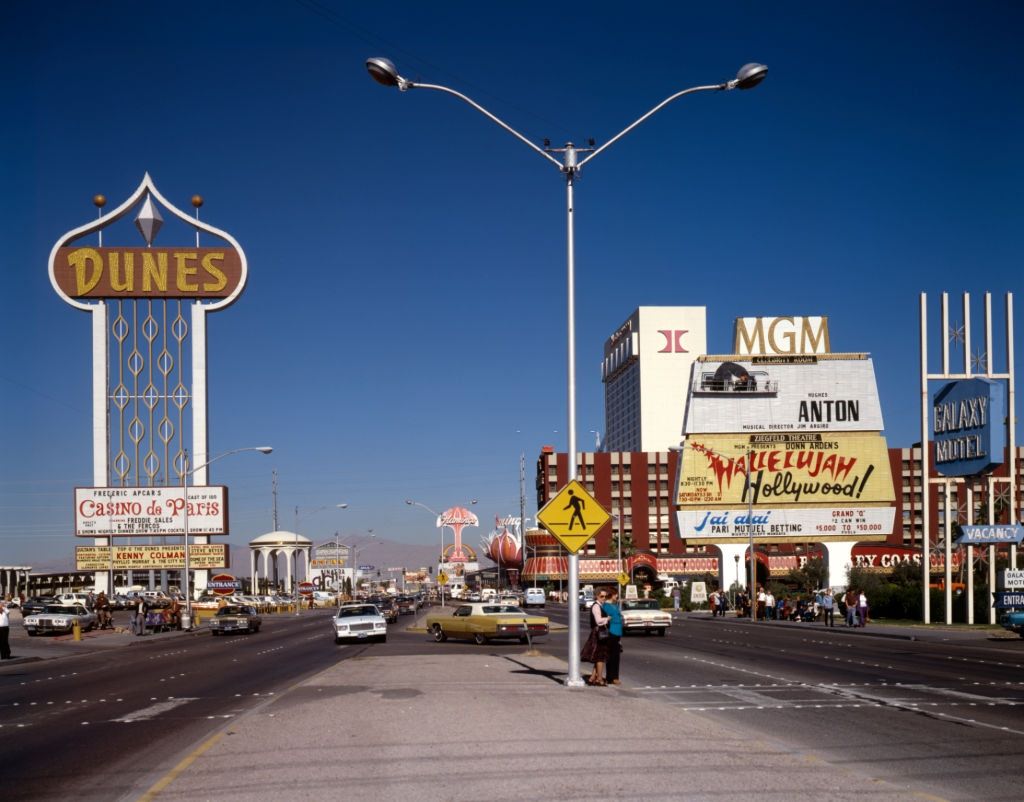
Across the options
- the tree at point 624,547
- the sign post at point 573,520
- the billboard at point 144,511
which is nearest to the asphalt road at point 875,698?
the sign post at point 573,520

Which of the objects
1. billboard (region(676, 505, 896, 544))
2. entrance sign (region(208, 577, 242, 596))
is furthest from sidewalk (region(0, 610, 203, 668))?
entrance sign (region(208, 577, 242, 596))

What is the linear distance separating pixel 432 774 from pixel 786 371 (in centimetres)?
7572

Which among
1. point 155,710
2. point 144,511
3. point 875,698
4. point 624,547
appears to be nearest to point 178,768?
point 155,710

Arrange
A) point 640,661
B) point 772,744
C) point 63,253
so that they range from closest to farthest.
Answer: point 772,744, point 640,661, point 63,253

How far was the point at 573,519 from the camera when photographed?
62.5 feet

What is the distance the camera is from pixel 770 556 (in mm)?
131375

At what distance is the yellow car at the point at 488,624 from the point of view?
3844cm

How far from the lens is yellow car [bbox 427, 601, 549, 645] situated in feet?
126

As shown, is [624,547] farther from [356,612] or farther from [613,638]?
[613,638]

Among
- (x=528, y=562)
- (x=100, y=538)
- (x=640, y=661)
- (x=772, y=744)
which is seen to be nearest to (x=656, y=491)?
(x=528, y=562)

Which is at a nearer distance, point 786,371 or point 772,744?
point 772,744

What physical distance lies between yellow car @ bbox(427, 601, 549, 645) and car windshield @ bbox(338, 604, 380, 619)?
2.48 metres

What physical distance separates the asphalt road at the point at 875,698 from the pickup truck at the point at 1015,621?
1.74 metres

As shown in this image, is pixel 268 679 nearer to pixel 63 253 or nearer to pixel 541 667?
pixel 541 667
